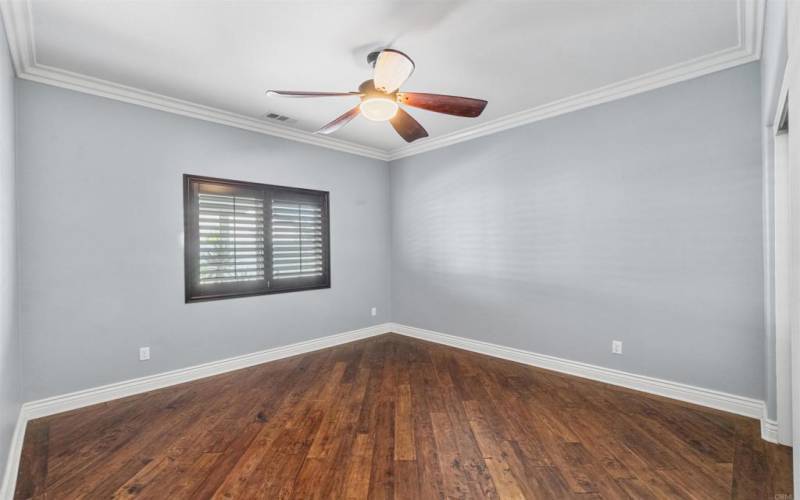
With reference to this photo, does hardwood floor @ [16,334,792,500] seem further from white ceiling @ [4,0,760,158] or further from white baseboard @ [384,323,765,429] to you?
white ceiling @ [4,0,760,158]

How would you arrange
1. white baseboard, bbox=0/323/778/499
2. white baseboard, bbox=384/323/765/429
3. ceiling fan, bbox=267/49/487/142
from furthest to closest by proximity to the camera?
white baseboard, bbox=384/323/765/429, white baseboard, bbox=0/323/778/499, ceiling fan, bbox=267/49/487/142

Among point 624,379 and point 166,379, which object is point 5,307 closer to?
point 166,379

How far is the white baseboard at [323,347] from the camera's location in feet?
7.96

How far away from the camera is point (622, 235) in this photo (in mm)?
3238

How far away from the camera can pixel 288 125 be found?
4164 mm

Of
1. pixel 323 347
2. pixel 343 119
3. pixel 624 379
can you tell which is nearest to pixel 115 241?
pixel 343 119

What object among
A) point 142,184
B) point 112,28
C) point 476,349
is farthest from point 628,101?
point 142,184

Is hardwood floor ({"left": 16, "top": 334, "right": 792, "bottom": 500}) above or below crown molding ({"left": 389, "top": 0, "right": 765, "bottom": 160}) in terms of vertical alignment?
below

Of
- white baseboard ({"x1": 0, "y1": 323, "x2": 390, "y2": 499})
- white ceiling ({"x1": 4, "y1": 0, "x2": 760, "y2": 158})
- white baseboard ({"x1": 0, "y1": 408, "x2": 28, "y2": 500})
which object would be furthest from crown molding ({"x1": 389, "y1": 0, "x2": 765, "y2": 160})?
white baseboard ({"x1": 0, "y1": 408, "x2": 28, "y2": 500})

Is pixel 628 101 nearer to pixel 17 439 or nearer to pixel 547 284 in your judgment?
pixel 547 284

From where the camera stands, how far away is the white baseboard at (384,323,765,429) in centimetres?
270

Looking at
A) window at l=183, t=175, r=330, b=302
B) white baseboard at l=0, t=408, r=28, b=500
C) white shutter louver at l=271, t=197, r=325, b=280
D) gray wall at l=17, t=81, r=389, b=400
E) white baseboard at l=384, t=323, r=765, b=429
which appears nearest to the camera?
white baseboard at l=0, t=408, r=28, b=500

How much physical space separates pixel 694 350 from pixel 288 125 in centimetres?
Result: 437

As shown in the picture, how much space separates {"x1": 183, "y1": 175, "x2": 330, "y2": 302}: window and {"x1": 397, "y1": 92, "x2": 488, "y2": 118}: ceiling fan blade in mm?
2225
